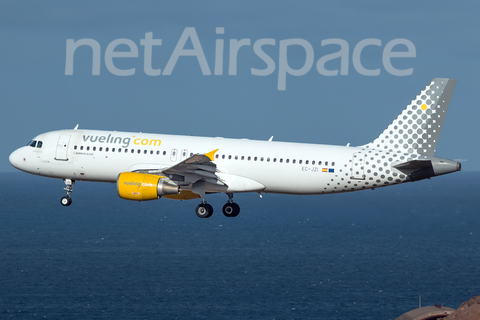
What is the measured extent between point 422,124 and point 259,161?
12730mm

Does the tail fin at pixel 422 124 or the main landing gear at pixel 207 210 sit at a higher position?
the tail fin at pixel 422 124

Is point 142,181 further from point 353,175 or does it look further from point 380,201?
point 380,201

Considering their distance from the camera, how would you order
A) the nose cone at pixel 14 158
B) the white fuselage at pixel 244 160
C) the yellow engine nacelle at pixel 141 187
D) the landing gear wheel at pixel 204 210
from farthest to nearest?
the nose cone at pixel 14 158, the landing gear wheel at pixel 204 210, the white fuselage at pixel 244 160, the yellow engine nacelle at pixel 141 187

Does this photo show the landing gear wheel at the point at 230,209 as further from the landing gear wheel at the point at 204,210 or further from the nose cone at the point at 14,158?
the nose cone at the point at 14,158

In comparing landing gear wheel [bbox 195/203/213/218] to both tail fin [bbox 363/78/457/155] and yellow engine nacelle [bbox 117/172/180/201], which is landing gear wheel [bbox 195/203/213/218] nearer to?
yellow engine nacelle [bbox 117/172/180/201]

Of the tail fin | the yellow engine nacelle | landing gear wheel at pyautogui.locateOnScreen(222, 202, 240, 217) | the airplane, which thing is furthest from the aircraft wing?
the tail fin

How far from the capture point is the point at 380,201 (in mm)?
66625

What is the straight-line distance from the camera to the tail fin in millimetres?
45906

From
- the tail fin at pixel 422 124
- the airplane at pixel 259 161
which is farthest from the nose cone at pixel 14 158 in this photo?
the tail fin at pixel 422 124

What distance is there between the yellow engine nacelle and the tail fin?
15743 mm

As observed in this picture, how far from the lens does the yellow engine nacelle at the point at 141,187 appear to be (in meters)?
43.7

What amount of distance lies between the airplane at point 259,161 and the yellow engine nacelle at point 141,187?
0.07 metres

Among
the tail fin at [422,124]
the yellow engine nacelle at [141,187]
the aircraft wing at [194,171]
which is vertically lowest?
the yellow engine nacelle at [141,187]

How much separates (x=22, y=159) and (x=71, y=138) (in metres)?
5.17
